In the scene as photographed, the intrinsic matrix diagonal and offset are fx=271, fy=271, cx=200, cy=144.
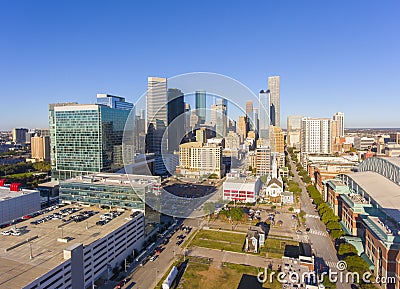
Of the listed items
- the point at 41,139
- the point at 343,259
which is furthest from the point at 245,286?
the point at 41,139

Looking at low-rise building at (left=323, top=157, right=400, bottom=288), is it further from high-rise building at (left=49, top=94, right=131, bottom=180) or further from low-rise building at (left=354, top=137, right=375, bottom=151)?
low-rise building at (left=354, top=137, right=375, bottom=151)

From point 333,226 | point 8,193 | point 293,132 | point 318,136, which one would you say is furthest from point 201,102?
point 293,132

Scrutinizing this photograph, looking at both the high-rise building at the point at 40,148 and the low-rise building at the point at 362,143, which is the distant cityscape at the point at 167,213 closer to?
the high-rise building at the point at 40,148

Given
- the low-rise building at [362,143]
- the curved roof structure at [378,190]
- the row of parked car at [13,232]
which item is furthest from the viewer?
the low-rise building at [362,143]

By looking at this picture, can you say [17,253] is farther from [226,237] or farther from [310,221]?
[310,221]

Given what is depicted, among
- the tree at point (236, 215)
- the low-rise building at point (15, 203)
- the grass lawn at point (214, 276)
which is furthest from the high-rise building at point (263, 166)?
the low-rise building at point (15, 203)

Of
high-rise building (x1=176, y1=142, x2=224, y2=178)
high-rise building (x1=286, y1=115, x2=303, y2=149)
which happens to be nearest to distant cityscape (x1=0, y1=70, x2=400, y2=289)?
high-rise building (x1=176, y1=142, x2=224, y2=178)
